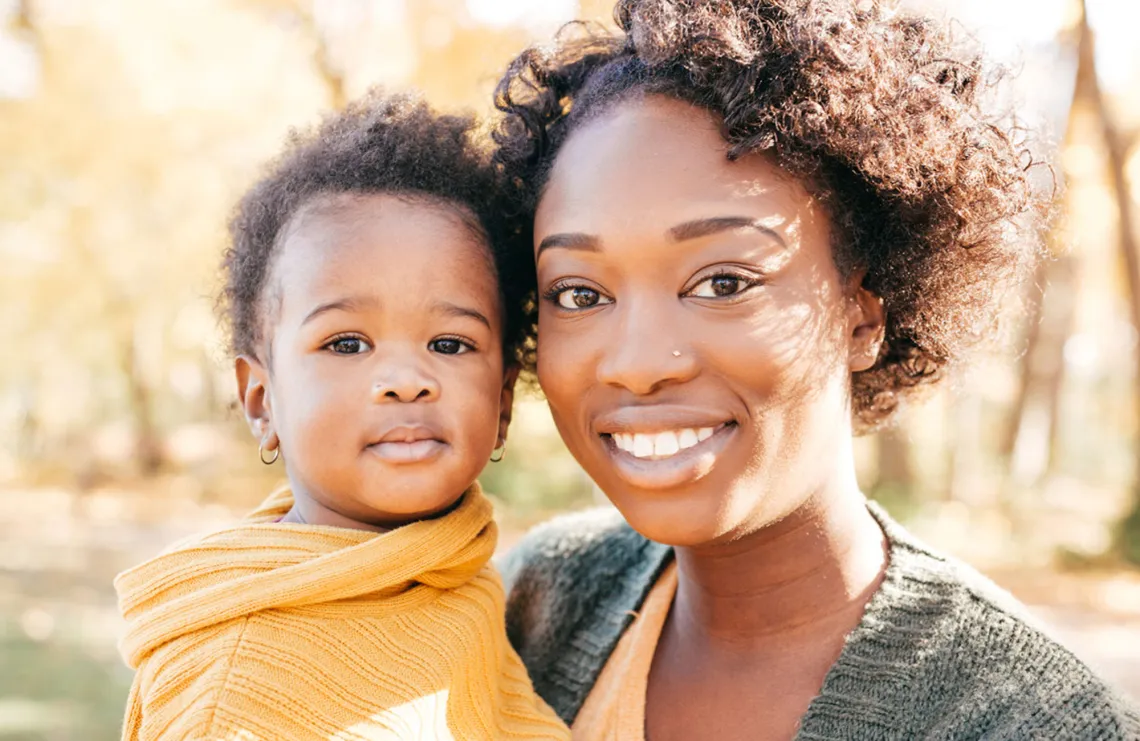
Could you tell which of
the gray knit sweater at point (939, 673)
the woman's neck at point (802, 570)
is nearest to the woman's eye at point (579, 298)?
the woman's neck at point (802, 570)

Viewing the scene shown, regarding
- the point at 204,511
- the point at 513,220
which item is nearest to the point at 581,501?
the point at 204,511

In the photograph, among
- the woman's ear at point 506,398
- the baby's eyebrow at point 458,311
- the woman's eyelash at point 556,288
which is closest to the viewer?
the woman's eyelash at point 556,288

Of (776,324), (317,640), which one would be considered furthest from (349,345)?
(776,324)

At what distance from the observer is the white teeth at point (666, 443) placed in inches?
81.3

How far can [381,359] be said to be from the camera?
88.9 inches

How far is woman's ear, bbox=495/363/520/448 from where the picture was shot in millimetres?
2590

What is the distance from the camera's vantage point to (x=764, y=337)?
2043 millimetres

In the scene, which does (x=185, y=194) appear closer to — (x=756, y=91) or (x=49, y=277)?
(x=49, y=277)

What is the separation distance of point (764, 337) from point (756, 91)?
1.62 ft

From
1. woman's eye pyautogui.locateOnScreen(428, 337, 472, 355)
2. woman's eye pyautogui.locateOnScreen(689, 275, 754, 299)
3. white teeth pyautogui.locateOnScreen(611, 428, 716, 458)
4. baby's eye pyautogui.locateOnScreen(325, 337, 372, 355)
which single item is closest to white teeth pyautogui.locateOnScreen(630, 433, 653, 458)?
white teeth pyautogui.locateOnScreen(611, 428, 716, 458)

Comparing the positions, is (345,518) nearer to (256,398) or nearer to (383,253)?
(256,398)

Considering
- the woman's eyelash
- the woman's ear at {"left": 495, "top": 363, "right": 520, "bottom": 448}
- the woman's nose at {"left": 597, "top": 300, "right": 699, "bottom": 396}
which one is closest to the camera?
the woman's nose at {"left": 597, "top": 300, "right": 699, "bottom": 396}

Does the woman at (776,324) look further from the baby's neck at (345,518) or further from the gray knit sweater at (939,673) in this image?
the baby's neck at (345,518)

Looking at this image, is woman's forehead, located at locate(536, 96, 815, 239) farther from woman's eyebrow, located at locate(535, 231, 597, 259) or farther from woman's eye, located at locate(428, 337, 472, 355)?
woman's eye, located at locate(428, 337, 472, 355)
